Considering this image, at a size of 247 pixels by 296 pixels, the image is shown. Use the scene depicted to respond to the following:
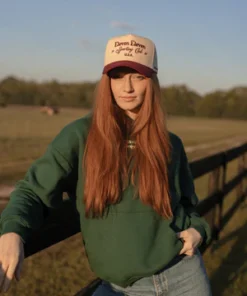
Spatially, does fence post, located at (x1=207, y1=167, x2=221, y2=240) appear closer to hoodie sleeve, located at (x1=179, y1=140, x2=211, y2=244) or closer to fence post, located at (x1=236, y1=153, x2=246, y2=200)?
fence post, located at (x1=236, y1=153, x2=246, y2=200)

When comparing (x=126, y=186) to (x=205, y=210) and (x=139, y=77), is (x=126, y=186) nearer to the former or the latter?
(x=139, y=77)

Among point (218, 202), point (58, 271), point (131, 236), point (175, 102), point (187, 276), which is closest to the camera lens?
point (131, 236)

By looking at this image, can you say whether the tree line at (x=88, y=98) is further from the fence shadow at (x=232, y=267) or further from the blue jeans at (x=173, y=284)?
the blue jeans at (x=173, y=284)

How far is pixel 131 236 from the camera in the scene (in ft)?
5.52

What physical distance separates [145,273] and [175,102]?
68.5 metres

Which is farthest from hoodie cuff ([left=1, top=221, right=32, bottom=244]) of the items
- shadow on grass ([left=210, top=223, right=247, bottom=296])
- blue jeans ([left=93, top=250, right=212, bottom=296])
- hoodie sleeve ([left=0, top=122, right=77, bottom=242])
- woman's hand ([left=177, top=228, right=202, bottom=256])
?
shadow on grass ([left=210, top=223, right=247, bottom=296])

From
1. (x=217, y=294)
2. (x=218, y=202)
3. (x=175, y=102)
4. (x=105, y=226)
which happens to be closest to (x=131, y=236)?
(x=105, y=226)

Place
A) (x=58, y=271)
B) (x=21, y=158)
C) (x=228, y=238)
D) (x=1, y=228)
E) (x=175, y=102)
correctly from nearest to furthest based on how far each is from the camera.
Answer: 1. (x=1, y=228)
2. (x=58, y=271)
3. (x=228, y=238)
4. (x=21, y=158)
5. (x=175, y=102)

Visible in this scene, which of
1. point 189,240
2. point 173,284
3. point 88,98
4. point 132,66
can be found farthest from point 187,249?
point 88,98

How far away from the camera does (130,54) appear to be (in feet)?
5.98

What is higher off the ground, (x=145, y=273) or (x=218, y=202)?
(x=145, y=273)

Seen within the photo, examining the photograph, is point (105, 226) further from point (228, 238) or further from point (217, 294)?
point (228, 238)

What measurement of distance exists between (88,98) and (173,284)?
6398 centimetres

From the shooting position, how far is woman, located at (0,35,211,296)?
1677mm
